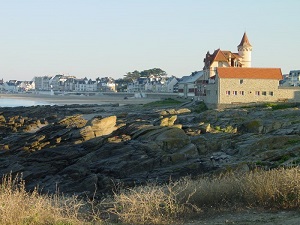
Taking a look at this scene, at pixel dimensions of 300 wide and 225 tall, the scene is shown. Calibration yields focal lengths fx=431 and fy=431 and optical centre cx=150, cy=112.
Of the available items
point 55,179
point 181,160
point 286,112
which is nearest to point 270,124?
point 286,112

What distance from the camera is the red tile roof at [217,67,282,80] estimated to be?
1922 inches

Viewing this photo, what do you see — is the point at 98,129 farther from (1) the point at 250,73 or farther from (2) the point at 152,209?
(1) the point at 250,73

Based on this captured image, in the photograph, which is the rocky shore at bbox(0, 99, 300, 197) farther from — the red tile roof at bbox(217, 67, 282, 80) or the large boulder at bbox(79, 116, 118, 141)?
the red tile roof at bbox(217, 67, 282, 80)

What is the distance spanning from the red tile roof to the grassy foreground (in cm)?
3948

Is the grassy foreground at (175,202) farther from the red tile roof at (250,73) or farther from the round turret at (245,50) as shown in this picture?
the round turret at (245,50)

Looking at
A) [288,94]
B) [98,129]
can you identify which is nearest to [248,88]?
[288,94]

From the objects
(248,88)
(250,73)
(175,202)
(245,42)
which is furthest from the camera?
(245,42)

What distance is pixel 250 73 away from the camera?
4931 centimetres

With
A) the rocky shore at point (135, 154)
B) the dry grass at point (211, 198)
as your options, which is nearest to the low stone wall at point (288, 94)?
the rocky shore at point (135, 154)

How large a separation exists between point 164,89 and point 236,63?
3205 inches

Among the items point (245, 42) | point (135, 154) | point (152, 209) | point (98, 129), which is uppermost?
point (245, 42)

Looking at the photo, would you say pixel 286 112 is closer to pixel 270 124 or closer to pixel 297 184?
pixel 270 124

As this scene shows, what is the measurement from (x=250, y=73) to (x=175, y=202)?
41.9 m

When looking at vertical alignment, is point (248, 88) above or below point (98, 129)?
above
